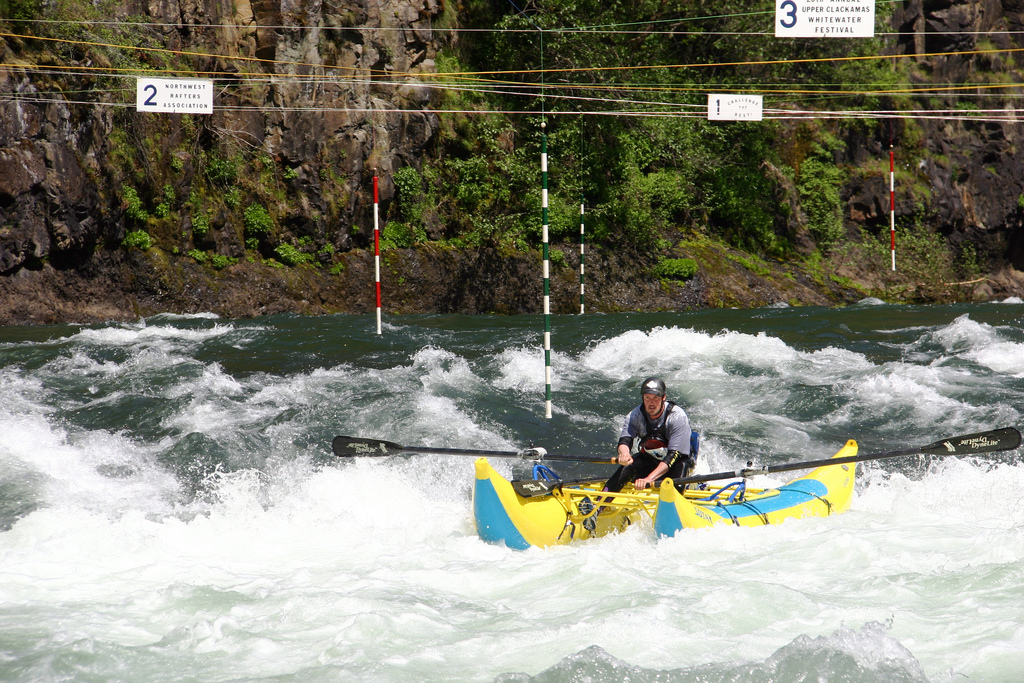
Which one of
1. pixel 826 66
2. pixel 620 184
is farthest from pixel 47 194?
pixel 826 66

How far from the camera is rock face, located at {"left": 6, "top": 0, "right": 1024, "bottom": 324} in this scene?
38.0ft

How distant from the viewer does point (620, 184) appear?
16484mm

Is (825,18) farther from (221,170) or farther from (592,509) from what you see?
(221,170)

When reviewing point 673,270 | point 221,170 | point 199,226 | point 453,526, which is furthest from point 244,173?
point 453,526

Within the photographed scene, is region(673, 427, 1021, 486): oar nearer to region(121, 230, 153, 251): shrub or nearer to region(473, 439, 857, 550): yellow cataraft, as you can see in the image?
region(473, 439, 857, 550): yellow cataraft

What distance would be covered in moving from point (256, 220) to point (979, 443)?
11299 millimetres

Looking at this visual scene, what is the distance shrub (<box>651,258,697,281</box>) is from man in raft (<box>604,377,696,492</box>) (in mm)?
10778

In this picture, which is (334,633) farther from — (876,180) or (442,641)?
(876,180)

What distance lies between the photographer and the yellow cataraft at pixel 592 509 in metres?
4.75

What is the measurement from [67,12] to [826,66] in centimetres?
1560

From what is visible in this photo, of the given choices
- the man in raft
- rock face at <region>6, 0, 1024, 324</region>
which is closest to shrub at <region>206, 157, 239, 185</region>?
rock face at <region>6, 0, 1024, 324</region>

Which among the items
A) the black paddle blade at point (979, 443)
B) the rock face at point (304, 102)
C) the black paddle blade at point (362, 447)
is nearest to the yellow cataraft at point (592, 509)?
the black paddle blade at point (979, 443)

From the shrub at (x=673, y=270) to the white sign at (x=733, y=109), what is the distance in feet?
10.0

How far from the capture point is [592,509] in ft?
16.5
